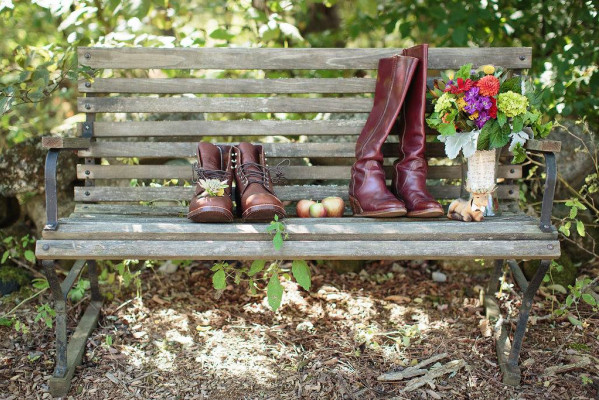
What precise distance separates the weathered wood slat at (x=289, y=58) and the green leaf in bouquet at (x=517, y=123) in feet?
1.92

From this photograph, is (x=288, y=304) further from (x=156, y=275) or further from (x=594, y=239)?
(x=594, y=239)

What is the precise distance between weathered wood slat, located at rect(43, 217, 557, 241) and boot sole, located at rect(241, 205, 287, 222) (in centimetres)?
4

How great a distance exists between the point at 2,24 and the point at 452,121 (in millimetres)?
4267

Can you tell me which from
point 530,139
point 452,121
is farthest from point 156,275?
point 530,139

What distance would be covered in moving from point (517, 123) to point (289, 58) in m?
1.14

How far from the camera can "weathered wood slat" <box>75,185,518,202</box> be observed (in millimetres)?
2859

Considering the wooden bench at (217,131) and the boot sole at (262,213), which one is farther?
the wooden bench at (217,131)

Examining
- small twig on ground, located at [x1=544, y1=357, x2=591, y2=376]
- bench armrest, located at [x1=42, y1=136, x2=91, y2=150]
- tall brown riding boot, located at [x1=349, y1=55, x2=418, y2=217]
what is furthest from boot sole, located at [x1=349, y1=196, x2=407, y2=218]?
bench armrest, located at [x1=42, y1=136, x2=91, y2=150]

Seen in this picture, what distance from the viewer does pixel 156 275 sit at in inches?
130

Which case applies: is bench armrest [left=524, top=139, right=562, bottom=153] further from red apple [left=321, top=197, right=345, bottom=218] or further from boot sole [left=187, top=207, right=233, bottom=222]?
boot sole [left=187, top=207, right=233, bottom=222]

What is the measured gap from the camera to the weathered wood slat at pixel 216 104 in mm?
2877

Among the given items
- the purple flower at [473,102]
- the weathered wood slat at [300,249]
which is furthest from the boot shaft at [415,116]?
the weathered wood slat at [300,249]

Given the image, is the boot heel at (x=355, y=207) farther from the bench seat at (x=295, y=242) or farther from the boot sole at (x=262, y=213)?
the boot sole at (x=262, y=213)

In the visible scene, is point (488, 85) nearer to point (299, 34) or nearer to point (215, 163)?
point (215, 163)
